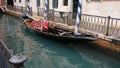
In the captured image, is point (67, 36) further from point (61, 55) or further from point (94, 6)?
point (94, 6)

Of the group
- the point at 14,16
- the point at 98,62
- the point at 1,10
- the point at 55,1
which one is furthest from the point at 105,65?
the point at 1,10

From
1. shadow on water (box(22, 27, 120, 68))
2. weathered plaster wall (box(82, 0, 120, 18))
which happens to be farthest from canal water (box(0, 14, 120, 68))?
weathered plaster wall (box(82, 0, 120, 18))

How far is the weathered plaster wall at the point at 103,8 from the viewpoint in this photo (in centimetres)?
1040

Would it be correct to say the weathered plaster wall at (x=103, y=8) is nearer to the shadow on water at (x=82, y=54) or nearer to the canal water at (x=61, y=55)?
the shadow on water at (x=82, y=54)

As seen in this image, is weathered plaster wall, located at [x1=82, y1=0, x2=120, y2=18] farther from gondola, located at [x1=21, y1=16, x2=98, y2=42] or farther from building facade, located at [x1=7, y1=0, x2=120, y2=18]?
gondola, located at [x1=21, y1=16, x2=98, y2=42]

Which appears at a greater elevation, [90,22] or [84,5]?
[84,5]

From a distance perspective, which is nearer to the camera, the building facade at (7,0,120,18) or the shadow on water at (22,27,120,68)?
the shadow on water at (22,27,120,68)

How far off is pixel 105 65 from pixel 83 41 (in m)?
2.05

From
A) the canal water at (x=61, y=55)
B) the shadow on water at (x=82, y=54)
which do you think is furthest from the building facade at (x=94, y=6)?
the canal water at (x=61, y=55)

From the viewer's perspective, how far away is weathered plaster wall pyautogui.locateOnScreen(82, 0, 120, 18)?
34.1 ft

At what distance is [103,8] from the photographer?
1134cm

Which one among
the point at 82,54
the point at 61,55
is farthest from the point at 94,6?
the point at 61,55

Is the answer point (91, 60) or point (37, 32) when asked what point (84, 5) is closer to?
point (37, 32)

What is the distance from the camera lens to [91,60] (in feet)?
26.5
